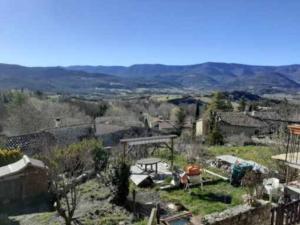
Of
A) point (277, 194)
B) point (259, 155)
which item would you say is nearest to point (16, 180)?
point (277, 194)

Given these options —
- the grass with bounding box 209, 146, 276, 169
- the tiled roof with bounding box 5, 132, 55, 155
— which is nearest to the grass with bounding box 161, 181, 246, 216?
the grass with bounding box 209, 146, 276, 169

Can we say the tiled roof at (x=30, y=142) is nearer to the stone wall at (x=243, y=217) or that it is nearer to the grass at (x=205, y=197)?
the grass at (x=205, y=197)

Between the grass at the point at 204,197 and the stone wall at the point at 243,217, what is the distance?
2801mm

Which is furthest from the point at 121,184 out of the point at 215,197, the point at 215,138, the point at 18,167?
the point at 215,138

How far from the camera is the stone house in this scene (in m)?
17.0

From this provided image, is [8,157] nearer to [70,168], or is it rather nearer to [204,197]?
[70,168]

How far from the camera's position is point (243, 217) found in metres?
10.3

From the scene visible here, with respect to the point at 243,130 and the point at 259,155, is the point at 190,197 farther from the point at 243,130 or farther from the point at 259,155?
the point at 243,130

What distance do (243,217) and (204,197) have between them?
506cm

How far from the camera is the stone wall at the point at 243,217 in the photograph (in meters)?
9.84

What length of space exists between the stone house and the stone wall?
397 inches

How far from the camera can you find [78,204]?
15.3 m

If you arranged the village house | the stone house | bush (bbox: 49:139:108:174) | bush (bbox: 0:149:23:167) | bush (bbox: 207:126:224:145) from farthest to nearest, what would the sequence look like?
the village house, bush (bbox: 207:126:224:145), bush (bbox: 0:149:23:167), the stone house, bush (bbox: 49:139:108:174)

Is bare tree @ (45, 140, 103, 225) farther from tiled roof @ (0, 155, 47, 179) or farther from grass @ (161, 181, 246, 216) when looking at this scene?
grass @ (161, 181, 246, 216)
